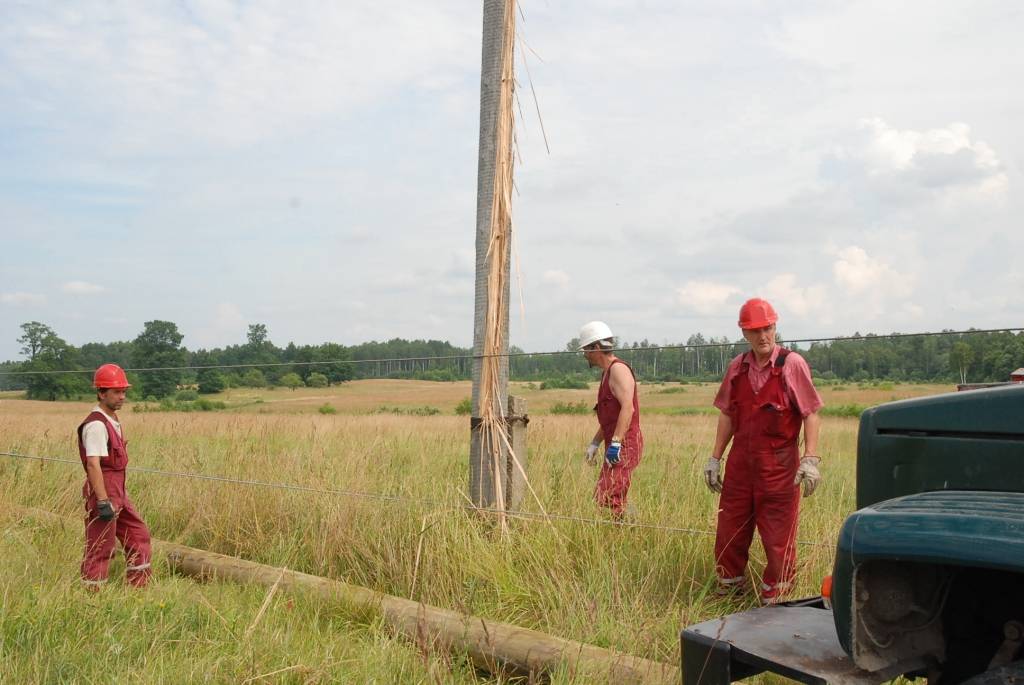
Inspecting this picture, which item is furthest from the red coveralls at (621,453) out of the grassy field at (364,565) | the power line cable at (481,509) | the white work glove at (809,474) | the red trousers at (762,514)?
the white work glove at (809,474)

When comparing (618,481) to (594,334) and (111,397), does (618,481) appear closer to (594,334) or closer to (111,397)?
(594,334)

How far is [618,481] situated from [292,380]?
15.7 ft

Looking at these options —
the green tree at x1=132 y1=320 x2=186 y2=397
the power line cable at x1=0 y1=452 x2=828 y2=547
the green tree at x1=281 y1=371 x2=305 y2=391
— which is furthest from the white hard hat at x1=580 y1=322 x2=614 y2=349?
the green tree at x1=132 y1=320 x2=186 y2=397

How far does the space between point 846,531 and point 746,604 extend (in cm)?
309

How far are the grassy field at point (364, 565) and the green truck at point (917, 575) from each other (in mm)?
1400

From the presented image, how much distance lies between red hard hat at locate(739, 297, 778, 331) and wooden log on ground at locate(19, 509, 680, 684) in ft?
6.22

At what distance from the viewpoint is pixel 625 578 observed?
5004mm

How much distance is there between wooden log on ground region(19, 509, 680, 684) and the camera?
148 inches

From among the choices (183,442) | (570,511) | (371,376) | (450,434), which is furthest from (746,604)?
(183,442)

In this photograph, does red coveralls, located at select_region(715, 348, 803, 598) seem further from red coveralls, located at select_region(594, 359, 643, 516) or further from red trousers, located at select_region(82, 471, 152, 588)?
red trousers, located at select_region(82, 471, 152, 588)

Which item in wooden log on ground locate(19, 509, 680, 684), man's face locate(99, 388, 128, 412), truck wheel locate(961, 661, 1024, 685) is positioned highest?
man's face locate(99, 388, 128, 412)

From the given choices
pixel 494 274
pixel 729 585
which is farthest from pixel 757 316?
pixel 494 274

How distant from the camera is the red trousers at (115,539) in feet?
19.5

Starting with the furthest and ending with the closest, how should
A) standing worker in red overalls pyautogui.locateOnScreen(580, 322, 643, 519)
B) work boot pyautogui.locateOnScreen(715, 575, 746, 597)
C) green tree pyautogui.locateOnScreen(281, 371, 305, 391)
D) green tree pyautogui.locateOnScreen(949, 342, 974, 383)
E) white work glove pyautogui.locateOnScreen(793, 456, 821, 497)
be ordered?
green tree pyautogui.locateOnScreen(281, 371, 305, 391), standing worker in red overalls pyautogui.locateOnScreen(580, 322, 643, 519), work boot pyautogui.locateOnScreen(715, 575, 746, 597), white work glove pyautogui.locateOnScreen(793, 456, 821, 497), green tree pyautogui.locateOnScreen(949, 342, 974, 383)
